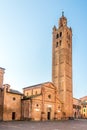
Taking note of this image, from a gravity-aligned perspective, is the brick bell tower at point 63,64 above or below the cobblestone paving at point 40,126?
above

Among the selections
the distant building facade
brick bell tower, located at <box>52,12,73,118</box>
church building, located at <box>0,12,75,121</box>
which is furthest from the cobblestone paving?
brick bell tower, located at <box>52,12,73,118</box>

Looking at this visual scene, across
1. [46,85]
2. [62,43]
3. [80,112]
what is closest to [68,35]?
[62,43]

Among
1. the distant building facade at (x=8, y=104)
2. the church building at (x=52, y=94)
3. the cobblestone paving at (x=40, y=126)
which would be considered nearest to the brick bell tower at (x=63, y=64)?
the church building at (x=52, y=94)

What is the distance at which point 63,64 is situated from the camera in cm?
5950

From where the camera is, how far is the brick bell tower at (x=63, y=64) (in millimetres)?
57500

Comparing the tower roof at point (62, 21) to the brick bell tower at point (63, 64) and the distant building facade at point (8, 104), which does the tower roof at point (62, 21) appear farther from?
the distant building facade at point (8, 104)

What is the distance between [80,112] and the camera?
87062 millimetres

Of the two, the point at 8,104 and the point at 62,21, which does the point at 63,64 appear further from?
the point at 8,104

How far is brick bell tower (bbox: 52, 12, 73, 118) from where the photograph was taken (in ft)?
189

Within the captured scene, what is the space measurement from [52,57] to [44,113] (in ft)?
73.6

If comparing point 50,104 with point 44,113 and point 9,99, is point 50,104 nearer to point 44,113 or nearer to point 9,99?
point 44,113

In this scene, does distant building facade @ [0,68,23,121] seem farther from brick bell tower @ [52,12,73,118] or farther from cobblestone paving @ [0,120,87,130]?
brick bell tower @ [52,12,73,118]

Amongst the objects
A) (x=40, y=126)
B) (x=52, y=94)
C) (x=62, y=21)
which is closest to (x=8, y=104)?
(x=52, y=94)

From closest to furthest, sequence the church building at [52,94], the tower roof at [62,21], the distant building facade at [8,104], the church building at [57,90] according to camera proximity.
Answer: the distant building facade at [8,104], the church building at [52,94], the church building at [57,90], the tower roof at [62,21]
